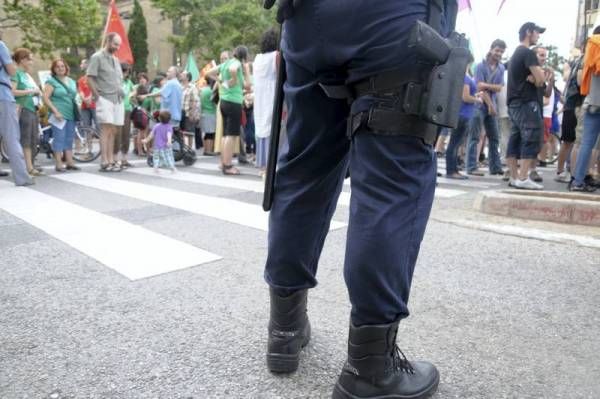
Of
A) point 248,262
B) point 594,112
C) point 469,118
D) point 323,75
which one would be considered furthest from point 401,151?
point 469,118

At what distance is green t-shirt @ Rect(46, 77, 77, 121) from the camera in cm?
827

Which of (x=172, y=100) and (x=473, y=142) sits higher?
(x=172, y=100)

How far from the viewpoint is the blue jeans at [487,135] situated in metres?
7.86

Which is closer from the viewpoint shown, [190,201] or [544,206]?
[544,206]

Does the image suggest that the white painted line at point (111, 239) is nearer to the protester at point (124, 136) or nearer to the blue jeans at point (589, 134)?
the protester at point (124, 136)

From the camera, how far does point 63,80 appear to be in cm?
845

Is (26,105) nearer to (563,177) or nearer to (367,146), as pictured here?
(367,146)

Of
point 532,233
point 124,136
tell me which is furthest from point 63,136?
point 532,233

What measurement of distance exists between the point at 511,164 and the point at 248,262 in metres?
4.98

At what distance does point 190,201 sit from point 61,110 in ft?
14.0

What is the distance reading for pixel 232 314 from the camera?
2.26 metres

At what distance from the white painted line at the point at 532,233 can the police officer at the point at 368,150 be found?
7.53 ft

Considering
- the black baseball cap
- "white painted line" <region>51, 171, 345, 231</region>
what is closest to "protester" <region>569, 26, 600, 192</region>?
the black baseball cap

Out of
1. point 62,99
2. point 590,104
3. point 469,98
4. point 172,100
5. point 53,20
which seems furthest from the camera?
point 53,20
